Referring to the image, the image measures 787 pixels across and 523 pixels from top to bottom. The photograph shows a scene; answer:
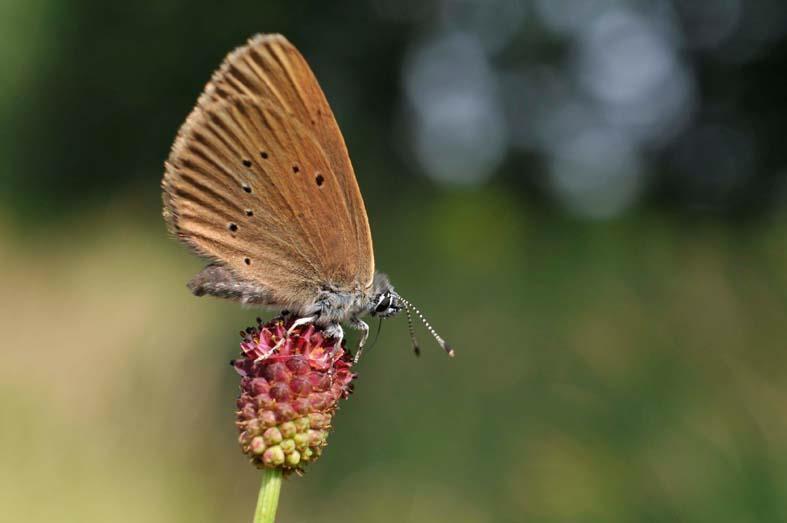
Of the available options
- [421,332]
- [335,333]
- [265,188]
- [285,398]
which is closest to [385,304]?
[335,333]

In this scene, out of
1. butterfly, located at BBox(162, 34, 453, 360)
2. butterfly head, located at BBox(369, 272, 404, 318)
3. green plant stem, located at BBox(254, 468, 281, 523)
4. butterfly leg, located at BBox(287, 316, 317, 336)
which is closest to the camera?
green plant stem, located at BBox(254, 468, 281, 523)

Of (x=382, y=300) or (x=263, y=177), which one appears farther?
(x=382, y=300)

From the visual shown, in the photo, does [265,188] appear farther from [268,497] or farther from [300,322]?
[268,497]

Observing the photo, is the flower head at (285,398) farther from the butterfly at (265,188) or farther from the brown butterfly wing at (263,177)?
the brown butterfly wing at (263,177)

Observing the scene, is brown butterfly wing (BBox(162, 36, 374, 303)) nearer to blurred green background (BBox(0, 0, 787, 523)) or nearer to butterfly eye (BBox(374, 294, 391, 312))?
butterfly eye (BBox(374, 294, 391, 312))

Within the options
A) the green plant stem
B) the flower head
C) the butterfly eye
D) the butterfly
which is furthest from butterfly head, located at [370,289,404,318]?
the green plant stem

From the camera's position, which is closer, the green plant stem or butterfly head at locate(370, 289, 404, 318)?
the green plant stem

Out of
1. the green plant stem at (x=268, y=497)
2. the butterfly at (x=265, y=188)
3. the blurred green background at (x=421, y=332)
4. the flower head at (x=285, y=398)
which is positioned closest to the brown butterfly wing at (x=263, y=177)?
the butterfly at (x=265, y=188)
